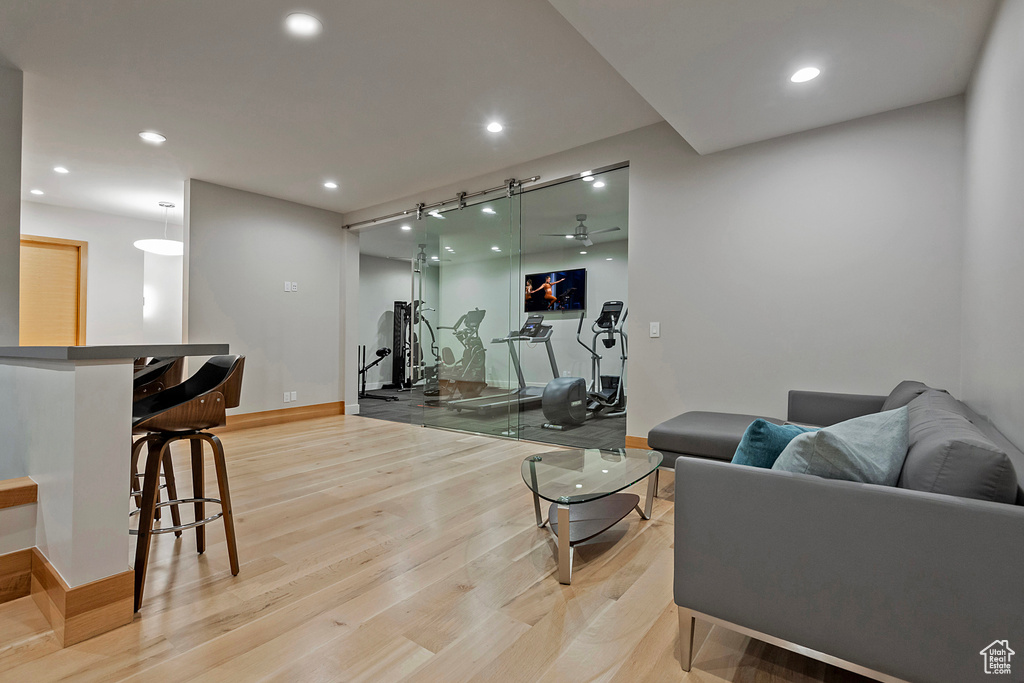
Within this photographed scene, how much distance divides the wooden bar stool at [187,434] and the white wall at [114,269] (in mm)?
5353

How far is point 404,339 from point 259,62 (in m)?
6.81

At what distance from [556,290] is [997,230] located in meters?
5.17

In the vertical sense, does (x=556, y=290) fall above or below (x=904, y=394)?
above

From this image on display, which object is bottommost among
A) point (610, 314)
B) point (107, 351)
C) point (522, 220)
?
point (107, 351)

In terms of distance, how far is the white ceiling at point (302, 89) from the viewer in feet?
8.13

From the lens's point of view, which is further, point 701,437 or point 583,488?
point 701,437

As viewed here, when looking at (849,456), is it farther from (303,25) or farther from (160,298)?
(160,298)

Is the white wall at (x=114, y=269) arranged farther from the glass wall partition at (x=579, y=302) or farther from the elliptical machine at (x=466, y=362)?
the glass wall partition at (x=579, y=302)

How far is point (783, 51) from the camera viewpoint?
2273 mm

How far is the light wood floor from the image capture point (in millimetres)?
1365

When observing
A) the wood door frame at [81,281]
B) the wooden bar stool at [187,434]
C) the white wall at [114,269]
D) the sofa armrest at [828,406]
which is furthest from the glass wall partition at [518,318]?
the wood door frame at [81,281]

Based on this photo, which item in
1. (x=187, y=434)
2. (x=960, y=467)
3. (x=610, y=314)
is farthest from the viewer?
(x=610, y=314)

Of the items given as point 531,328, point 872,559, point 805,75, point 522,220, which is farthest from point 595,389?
point 872,559

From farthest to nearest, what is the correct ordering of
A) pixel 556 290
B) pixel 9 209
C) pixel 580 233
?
1. pixel 556 290
2. pixel 580 233
3. pixel 9 209
